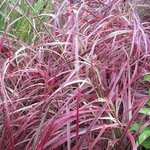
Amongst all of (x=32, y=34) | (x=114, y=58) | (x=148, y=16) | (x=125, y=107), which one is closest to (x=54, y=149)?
(x=125, y=107)

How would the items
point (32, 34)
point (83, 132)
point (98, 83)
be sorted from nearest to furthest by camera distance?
point (83, 132) < point (98, 83) < point (32, 34)

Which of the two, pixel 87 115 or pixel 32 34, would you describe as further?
pixel 32 34

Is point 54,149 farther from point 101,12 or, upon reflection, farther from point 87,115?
point 101,12

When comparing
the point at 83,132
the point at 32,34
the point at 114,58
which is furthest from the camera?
the point at 32,34

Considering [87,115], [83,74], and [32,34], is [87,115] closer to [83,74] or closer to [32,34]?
[83,74]

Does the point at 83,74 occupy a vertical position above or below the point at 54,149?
above

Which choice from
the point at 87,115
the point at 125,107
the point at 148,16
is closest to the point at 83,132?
the point at 87,115
